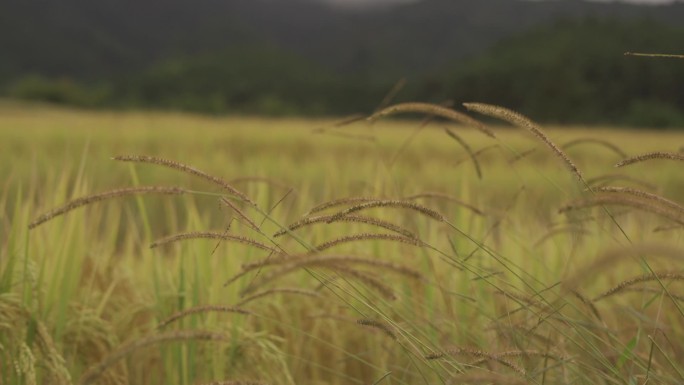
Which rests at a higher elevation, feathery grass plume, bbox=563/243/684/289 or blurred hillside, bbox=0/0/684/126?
blurred hillside, bbox=0/0/684/126

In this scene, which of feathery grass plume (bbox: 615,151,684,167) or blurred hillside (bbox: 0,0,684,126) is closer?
feathery grass plume (bbox: 615,151,684,167)

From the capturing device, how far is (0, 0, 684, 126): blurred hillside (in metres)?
33.1

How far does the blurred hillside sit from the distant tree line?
0.10m

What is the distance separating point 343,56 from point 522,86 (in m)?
52.7

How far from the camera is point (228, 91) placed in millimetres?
50125

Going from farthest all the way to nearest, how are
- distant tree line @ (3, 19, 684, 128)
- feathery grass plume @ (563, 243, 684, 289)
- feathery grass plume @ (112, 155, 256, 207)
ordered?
distant tree line @ (3, 19, 684, 128)
feathery grass plume @ (112, 155, 256, 207)
feathery grass plume @ (563, 243, 684, 289)

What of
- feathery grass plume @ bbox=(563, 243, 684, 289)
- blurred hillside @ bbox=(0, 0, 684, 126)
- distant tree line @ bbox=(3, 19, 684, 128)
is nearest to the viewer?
feathery grass plume @ bbox=(563, 243, 684, 289)

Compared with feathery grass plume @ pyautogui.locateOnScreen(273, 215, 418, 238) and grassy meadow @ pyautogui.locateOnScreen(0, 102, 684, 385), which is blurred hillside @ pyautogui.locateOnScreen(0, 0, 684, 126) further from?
feathery grass plume @ pyautogui.locateOnScreen(273, 215, 418, 238)

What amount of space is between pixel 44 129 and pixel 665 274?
6537mm

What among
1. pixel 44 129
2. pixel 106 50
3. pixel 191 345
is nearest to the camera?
pixel 191 345

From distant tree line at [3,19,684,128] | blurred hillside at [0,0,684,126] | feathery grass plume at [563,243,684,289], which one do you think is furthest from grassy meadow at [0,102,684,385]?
distant tree line at [3,19,684,128]

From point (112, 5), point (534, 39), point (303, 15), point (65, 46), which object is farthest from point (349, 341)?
point (112, 5)

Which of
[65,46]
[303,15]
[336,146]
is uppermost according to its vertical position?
[303,15]

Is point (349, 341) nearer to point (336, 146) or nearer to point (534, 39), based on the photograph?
point (336, 146)
